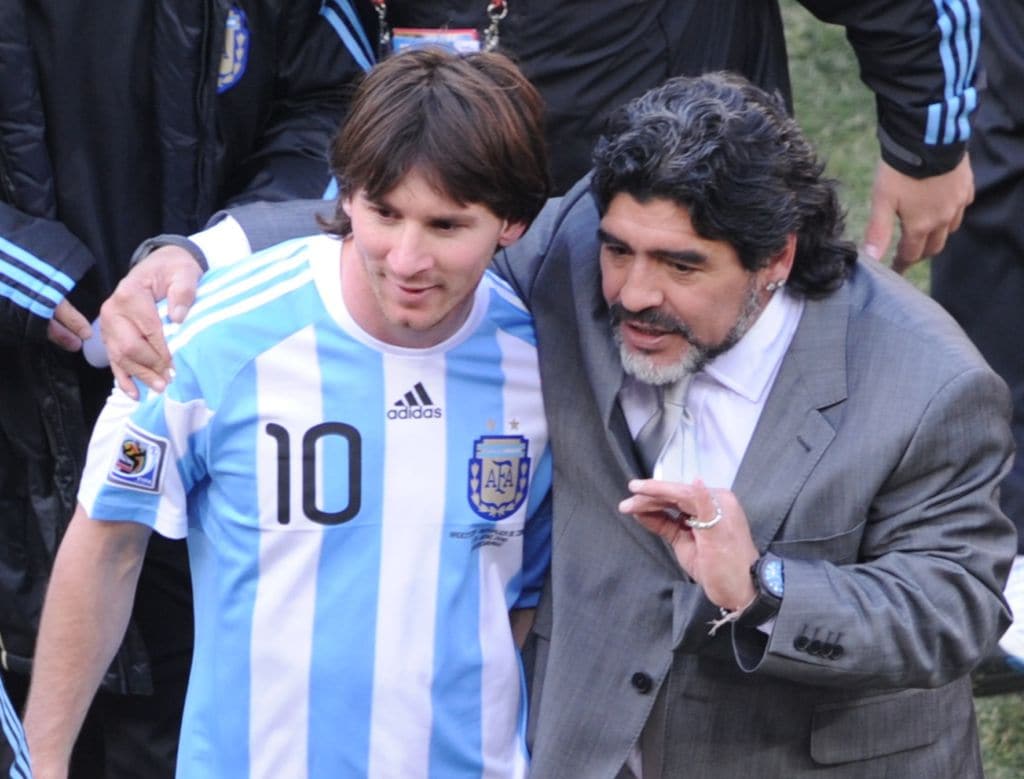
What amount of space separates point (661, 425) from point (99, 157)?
1118 mm

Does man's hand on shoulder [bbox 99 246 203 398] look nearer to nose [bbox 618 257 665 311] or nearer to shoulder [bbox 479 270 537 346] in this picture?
shoulder [bbox 479 270 537 346]

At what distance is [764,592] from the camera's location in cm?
300

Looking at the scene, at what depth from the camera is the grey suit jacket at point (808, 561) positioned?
307 centimetres

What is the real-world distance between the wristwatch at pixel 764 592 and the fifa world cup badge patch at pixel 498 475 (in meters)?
0.44

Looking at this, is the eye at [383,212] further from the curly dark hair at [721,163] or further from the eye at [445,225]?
the curly dark hair at [721,163]

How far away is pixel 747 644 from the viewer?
10.1 feet

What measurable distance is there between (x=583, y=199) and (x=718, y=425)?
0.47 meters

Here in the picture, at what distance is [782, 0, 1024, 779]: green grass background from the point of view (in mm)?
7758

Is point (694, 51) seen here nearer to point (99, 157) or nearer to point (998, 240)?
point (99, 157)

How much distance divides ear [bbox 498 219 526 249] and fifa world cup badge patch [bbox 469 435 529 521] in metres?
0.30

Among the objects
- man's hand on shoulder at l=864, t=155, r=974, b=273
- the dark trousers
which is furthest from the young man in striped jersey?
the dark trousers

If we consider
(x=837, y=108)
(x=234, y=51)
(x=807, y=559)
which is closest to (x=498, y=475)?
(x=807, y=559)

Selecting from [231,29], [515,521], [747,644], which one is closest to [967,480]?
[747,644]

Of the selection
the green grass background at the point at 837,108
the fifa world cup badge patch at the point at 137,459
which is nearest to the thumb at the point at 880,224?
the fifa world cup badge patch at the point at 137,459
